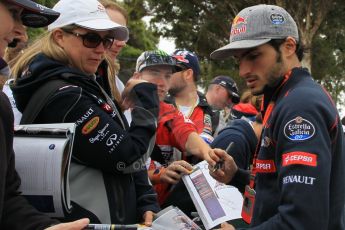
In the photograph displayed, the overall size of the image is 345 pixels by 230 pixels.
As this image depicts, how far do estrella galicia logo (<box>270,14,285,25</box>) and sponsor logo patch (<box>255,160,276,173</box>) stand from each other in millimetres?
681

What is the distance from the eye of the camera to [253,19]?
2.71 metres

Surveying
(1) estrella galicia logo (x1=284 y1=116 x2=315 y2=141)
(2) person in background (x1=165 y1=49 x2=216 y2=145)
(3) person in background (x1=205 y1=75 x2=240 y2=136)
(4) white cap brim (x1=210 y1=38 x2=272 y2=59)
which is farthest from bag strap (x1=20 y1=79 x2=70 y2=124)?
(3) person in background (x1=205 y1=75 x2=240 y2=136)

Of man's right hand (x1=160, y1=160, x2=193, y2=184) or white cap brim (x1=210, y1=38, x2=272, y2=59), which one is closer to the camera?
white cap brim (x1=210, y1=38, x2=272, y2=59)

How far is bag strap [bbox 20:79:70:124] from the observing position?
8.58 feet

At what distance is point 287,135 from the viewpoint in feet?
7.53

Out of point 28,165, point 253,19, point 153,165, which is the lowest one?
point 153,165

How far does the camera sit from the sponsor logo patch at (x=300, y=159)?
221cm

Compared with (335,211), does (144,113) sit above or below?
above

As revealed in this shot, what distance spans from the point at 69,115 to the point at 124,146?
0.99 feet

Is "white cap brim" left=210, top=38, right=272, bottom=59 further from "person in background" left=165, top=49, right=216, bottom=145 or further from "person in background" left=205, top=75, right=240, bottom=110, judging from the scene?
"person in background" left=205, top=75, right=240, bottom=110

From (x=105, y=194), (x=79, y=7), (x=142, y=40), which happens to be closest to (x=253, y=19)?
(x=79, y=7)

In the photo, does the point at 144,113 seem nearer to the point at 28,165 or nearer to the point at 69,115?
the point at 69,115

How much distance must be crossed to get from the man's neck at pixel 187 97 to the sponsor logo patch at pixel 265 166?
248cm

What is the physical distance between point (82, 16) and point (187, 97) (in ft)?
7.49
